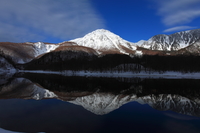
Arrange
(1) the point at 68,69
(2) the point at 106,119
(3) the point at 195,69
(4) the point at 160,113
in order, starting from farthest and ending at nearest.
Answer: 1. (1) the point at 68,69
2. (3) the point at 195,69
3. (4) the point at 160,113
4. (2) the point at 106,119

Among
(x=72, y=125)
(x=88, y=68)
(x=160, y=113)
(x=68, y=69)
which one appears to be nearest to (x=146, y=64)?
(x=88, y=68)

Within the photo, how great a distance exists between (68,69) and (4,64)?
77.7 meters

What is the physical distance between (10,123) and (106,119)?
7523 millimetres

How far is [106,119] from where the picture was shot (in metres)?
12.4

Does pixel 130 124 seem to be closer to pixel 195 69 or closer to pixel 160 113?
pixel 160 113

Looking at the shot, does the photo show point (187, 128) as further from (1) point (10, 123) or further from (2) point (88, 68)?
(2) point (88, 68)

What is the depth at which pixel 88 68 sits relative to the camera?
306 feet

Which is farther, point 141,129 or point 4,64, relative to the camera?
point 4,64

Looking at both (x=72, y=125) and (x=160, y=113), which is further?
(x=160, y=113)

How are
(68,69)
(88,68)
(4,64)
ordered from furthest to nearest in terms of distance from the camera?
(4,64) → (68,69) → (88,68)

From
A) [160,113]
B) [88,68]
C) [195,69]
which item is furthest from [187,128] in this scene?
[88,68]

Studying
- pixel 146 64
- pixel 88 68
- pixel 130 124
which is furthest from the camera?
pixel 88 68

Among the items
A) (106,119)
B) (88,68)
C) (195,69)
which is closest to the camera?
(106,119)

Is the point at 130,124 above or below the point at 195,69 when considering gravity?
below
